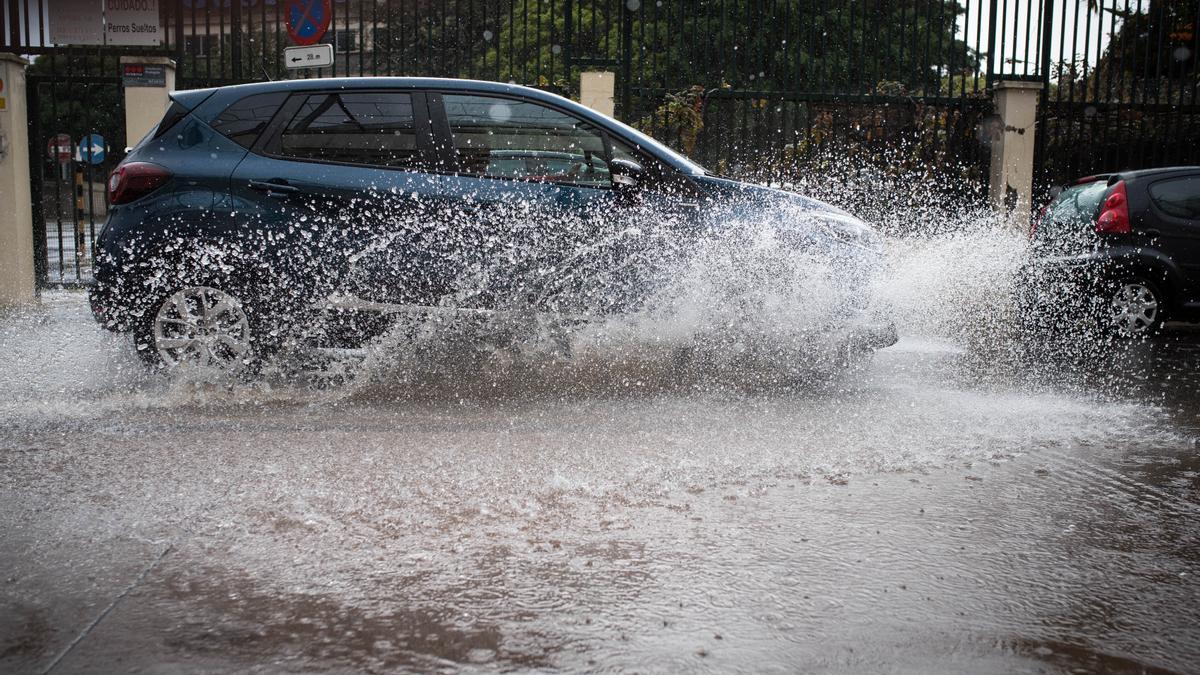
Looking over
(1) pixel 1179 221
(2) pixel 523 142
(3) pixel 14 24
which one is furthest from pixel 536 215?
(3) pixel 14 24

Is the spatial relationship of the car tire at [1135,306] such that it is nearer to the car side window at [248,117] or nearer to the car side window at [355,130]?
the car side window at [355,130]

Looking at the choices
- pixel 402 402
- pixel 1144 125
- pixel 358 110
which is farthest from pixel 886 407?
pixel 1144 125

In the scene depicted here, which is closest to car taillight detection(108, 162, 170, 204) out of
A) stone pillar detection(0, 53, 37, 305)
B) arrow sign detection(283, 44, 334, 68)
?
arrow sign detection(283, 44, 334, 68)

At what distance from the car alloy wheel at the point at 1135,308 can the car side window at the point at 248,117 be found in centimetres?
760

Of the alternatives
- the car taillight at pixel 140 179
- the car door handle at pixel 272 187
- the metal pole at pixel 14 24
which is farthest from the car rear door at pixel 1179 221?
the metal pole at pixel 14 24

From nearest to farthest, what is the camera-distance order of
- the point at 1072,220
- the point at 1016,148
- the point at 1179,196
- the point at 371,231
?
the point at 371,231, the point at 1179,196, the point at 1072,220, the point at 1016,148

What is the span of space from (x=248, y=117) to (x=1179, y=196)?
8.26m

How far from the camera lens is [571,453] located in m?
4.62

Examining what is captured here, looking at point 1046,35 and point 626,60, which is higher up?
point 1046,35

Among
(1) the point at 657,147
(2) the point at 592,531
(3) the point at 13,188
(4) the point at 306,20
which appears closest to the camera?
(2) the point at 592,531

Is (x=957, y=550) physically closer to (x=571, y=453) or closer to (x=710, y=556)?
(x=710, y=556)

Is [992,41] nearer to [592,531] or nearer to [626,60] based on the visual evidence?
[626,60]

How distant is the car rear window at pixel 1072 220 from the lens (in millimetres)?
9859

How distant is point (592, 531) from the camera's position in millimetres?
3529
